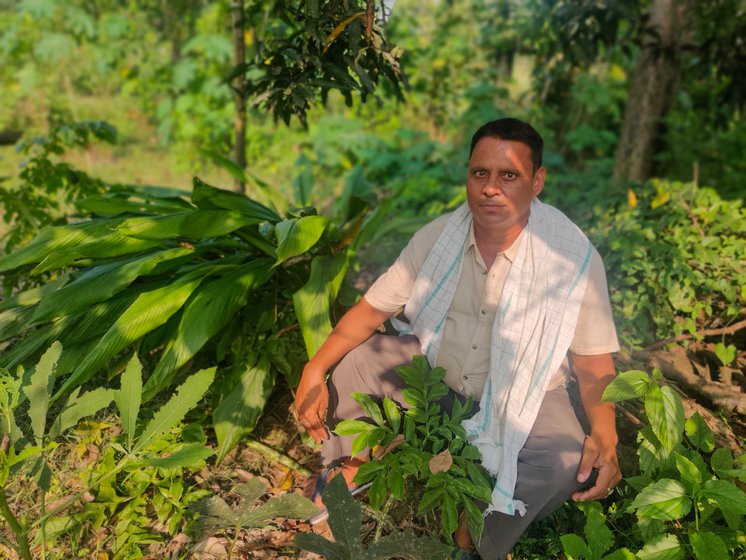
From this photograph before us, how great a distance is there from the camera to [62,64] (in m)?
7.02

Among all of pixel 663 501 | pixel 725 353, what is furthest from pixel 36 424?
pixel 725 353

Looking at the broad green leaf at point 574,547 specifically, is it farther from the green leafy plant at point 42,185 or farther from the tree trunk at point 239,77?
the green leafy plant at point 42,185

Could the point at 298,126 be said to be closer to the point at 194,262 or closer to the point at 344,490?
the point at 194,262

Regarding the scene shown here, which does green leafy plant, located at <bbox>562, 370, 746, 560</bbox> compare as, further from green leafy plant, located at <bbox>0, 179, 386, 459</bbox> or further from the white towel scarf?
green leafy plant, located at <bbox>0, 179, 386, 459</bbox>

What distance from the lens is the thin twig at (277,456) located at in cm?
229

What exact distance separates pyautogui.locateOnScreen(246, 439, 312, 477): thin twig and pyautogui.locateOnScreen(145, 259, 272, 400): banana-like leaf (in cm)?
48

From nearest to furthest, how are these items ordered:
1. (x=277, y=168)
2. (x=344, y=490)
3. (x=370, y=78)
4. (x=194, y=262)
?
1. (x=344, y=490)
2. (x=370, y=78)
3. (x=194, y=262)
4. (x=277, y=168)

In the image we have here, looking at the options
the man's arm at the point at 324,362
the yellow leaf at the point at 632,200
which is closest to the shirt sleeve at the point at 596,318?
the man's arm at the point at 324,362

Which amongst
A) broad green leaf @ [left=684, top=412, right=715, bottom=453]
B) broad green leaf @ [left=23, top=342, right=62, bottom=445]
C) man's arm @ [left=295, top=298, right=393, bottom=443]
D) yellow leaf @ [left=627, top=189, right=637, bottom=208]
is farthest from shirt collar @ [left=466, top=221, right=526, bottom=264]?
yellow leaf @ [left=627, top=189, right=637, bottom=208]

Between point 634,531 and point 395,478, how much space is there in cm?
80

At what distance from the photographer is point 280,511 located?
1746 millimetres

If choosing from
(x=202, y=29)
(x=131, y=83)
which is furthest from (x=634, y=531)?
(x=131, y=83)

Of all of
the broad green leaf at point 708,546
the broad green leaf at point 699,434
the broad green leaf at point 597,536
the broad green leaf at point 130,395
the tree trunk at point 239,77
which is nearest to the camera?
the broad green leaf at point 708,546

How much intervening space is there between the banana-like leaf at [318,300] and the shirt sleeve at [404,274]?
297 mm
